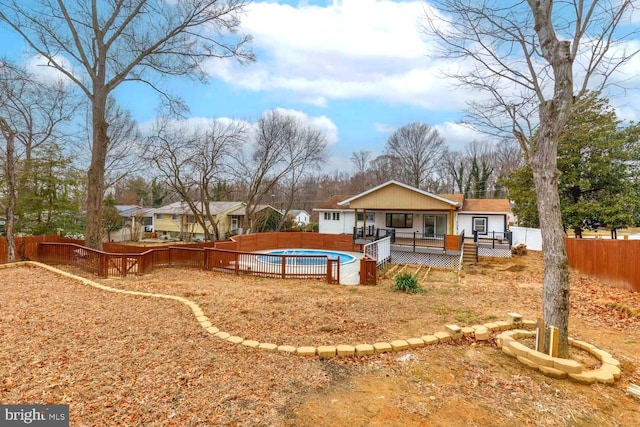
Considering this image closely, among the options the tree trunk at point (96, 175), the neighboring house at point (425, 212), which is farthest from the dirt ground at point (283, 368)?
the neighboring house at point (425, 212)

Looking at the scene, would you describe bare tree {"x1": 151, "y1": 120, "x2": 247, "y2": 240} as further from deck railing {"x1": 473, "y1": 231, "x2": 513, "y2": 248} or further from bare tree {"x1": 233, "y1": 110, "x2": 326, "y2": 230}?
deck railing {"x1": 473, "y1": 231, "x2": 513, "y2": 248}

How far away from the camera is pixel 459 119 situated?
5.78m

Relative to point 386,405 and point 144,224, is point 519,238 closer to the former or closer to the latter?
point 386,405

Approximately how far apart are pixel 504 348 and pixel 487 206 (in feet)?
58.3

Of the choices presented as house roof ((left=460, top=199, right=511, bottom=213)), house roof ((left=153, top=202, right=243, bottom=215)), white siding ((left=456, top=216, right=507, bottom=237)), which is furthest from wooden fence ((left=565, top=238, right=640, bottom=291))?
house roof ((left=153, top=202, right=243, bottom=215))

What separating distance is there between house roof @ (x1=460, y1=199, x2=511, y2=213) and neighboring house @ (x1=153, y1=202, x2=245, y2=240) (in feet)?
71.8

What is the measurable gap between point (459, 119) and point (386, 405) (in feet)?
16.4

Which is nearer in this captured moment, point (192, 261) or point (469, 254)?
point (192, 261)

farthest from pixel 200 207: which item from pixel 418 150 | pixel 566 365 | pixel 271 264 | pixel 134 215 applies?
pixel 566 365

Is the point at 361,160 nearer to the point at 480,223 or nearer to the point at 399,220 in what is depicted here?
the point at 399,220

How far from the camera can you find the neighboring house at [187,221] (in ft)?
107

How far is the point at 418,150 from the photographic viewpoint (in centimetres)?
3497

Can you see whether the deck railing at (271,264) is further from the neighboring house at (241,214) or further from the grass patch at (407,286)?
the neighboring house at (241,214)

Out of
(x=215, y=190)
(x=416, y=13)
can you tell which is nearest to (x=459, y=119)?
(x=416, y=13)
